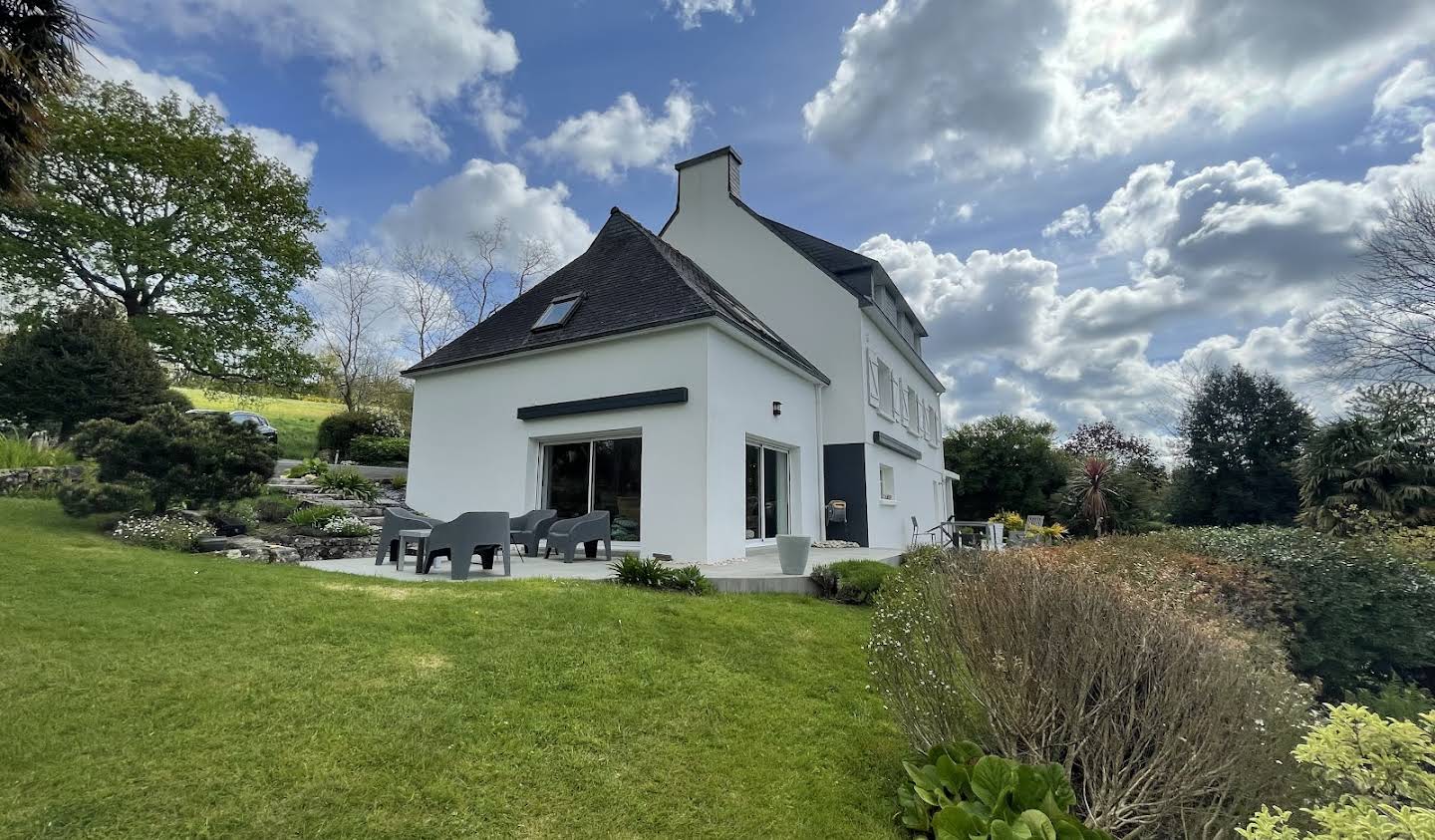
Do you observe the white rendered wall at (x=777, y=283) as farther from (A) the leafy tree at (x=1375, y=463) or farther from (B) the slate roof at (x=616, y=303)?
(A) the leafy tree at (x=1375, y=463)

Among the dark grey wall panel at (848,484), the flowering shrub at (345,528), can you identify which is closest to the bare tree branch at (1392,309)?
the dark grey wall panel at (848,484)

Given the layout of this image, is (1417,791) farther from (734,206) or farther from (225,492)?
(734,206)

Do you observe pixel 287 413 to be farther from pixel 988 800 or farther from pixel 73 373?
pixel 988 800

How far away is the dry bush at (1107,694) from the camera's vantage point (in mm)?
2947

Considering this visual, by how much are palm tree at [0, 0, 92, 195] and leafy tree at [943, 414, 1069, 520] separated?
107 feet

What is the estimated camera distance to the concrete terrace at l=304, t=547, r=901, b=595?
320 inches

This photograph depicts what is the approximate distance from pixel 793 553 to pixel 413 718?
20.0ft

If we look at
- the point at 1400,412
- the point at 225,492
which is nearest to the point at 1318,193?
the point at 1400,412

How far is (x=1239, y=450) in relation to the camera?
23.5 meters

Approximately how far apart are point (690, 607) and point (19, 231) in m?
28.2

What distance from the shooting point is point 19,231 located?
20.3 metres

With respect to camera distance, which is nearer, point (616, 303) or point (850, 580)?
point (850, 580)

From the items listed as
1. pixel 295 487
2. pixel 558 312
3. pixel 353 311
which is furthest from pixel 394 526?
pixel 353 311

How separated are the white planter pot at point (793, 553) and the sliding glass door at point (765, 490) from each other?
2680 mm
